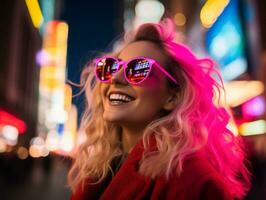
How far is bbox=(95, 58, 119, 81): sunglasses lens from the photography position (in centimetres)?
267

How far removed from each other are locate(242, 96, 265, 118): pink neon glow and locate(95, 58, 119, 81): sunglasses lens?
25.9ft

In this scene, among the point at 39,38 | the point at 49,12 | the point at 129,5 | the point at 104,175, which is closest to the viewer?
the point at 104,175

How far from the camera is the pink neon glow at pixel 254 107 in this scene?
10.2 meters

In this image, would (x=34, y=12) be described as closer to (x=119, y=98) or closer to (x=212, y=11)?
(x=212, y=11)

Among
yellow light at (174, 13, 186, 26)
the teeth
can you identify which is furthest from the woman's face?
yellow light at (174, 13, 186, 26)

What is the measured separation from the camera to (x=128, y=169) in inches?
90.2

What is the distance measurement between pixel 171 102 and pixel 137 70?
293mm

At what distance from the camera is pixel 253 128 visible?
33.5ft

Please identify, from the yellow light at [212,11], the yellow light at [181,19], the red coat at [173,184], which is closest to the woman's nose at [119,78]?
the red coat at [173,184]

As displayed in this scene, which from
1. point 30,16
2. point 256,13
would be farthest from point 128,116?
point 30,16

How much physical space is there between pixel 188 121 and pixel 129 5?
107162mm

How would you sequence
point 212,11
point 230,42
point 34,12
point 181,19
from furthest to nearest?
point 34,12, point 181,19, point 212,11, point 230,42

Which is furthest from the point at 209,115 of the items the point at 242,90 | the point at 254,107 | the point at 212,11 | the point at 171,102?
the point at 212,11

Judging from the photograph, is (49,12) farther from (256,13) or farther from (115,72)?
(115,72)
